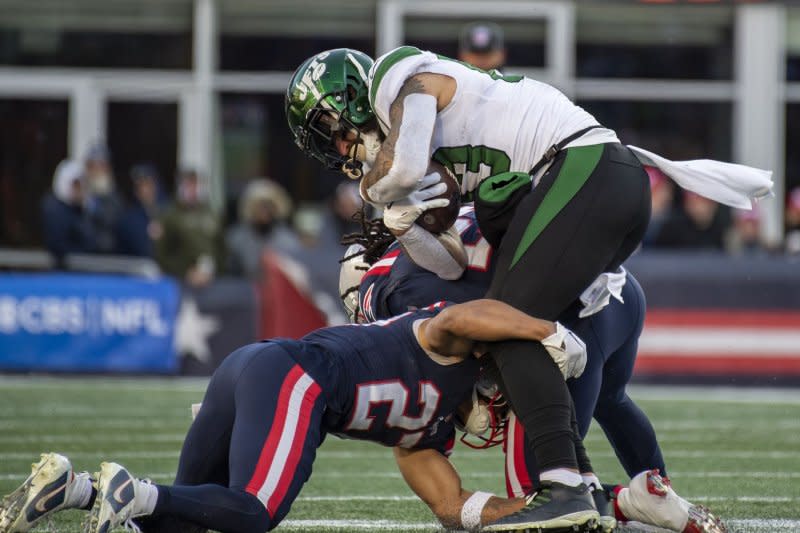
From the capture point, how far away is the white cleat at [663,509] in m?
4.57

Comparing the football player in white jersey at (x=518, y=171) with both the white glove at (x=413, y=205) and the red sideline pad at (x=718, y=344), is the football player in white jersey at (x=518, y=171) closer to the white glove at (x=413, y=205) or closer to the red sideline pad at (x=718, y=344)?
the white glove at (x=413, y=205)

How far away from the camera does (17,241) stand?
46.9 ft

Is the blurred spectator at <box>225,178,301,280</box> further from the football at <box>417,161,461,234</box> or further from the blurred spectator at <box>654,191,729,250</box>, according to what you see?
the football at <box>417,161,461,234</box>

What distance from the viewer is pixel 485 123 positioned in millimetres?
4625

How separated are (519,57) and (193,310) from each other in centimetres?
569

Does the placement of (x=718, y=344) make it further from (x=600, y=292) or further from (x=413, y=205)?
(x=413, y=205)

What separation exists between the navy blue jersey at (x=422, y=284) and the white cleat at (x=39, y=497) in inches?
48.6

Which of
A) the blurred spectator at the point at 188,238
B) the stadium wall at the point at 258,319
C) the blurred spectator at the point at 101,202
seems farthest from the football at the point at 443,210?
the blurred spectator at the point at 101,202

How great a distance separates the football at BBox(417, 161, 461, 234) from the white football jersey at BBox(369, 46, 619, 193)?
56mm

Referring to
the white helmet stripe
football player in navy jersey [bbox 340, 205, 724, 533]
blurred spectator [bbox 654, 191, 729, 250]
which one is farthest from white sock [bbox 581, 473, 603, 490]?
blurred spectator [bbox 654, 191, 729, 250]

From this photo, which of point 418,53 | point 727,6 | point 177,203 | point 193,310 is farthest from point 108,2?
point 418,53

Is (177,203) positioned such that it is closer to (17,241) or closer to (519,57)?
(17,241)

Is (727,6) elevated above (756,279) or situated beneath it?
elevated above

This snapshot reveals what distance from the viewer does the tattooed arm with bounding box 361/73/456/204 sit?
4.43m
